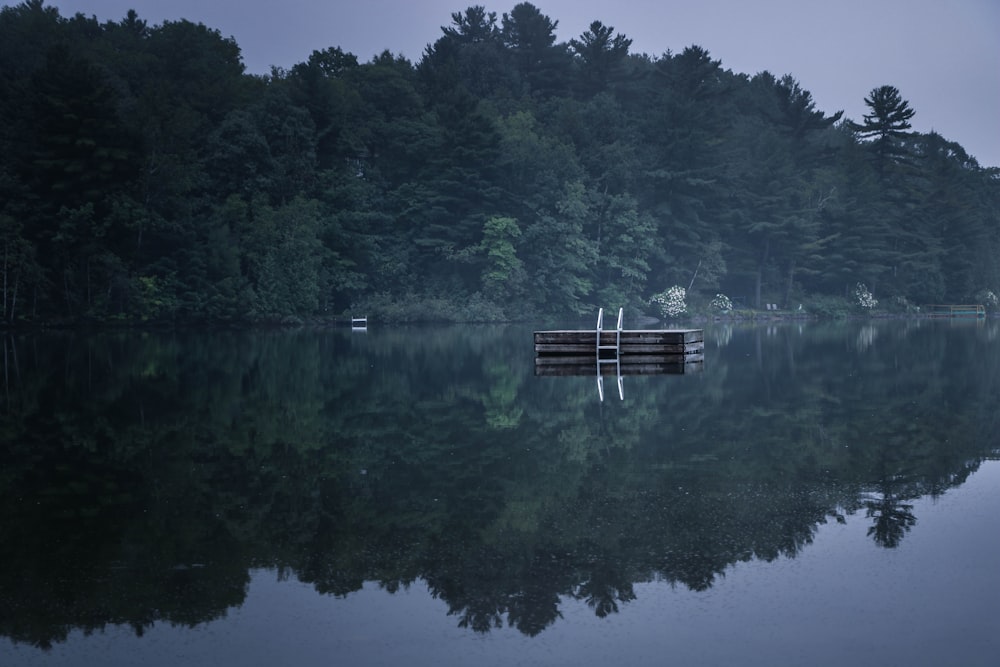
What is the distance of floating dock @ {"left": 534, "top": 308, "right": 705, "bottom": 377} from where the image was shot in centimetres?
3347

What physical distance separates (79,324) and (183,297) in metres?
6.45

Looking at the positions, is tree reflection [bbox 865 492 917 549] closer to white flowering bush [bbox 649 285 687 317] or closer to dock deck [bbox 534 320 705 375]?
dock deck [bbox 534 320 705 375]

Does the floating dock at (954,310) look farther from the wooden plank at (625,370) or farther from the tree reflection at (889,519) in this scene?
the tree reflection at (889,519)

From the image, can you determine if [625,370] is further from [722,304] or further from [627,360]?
[722,304]

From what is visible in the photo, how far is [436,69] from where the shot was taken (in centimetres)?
9244

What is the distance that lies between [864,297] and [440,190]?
133 feet


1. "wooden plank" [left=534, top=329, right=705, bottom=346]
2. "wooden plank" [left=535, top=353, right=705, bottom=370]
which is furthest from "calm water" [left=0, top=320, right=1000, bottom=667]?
"wooden plank" [left=534, top=329, right=705, bottom=346]

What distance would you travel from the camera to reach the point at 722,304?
85000 mm

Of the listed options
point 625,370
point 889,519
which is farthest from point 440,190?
point 889,519

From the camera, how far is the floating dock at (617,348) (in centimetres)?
3347

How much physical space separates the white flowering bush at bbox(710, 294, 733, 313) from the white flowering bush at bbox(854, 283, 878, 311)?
45.0ft

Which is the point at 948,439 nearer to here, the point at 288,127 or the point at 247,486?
the point at 247,486

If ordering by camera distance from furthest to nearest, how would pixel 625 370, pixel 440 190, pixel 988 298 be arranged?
pixel 988 298, pixel 440 190, pixel 625 370

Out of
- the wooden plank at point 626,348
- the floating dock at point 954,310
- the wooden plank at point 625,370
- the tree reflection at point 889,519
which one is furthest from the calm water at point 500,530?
the floating dock at point 954,310
